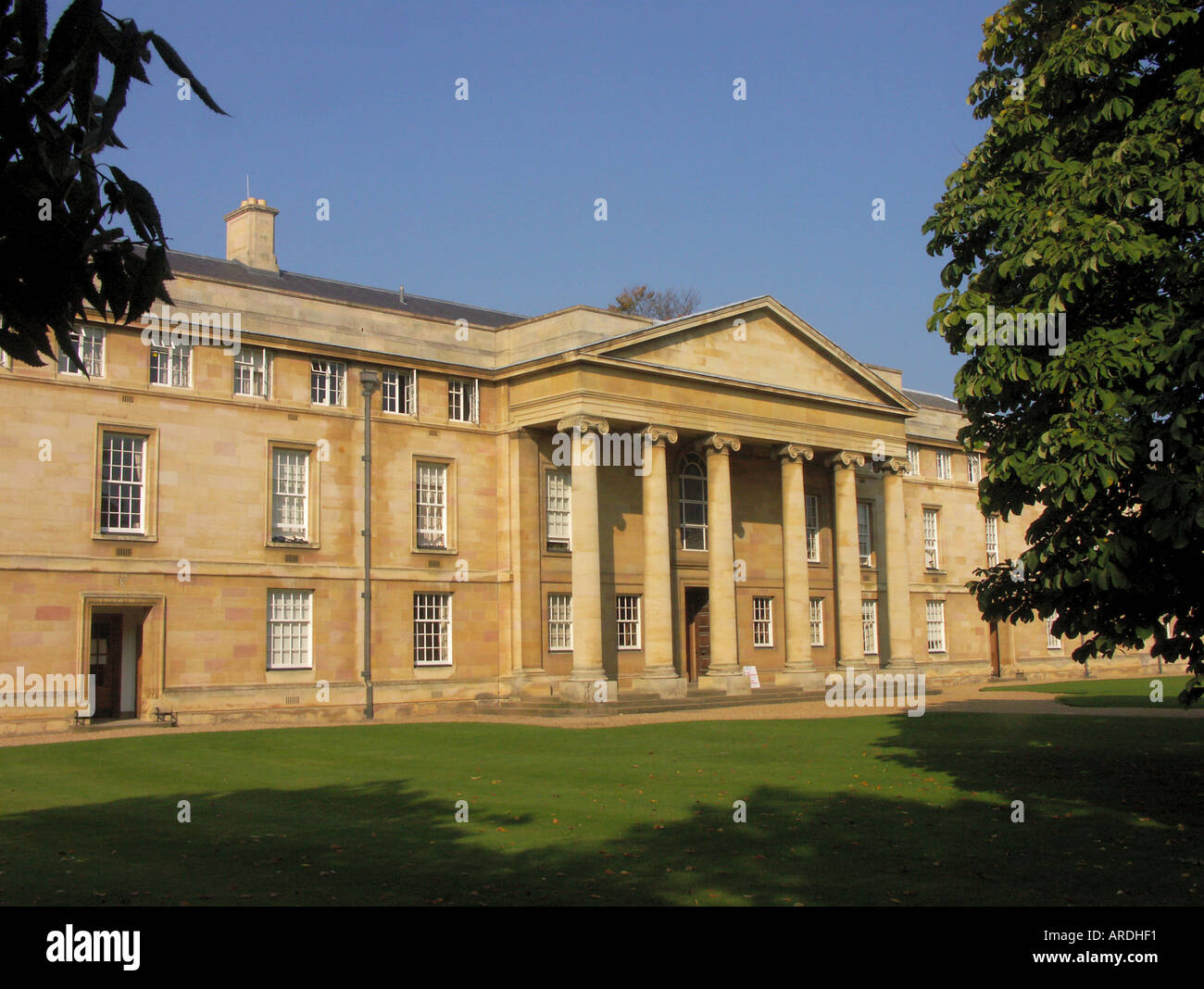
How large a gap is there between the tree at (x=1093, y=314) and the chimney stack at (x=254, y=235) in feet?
102

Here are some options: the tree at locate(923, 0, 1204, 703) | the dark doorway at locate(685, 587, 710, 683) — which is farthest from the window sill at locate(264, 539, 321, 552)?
the tree at locate(923, 0, 1204, 703)

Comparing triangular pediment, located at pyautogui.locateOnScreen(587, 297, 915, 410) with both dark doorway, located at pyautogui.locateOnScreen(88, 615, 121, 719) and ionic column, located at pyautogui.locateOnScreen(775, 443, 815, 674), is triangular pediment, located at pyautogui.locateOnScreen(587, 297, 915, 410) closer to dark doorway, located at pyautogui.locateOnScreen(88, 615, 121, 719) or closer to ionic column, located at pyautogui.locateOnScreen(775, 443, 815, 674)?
ionic column, located at pyautogui.locateOnScreen(775, 443, 815, 674)

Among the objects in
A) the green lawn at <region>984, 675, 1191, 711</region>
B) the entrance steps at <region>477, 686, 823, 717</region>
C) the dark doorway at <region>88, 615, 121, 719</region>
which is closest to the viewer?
the dark doorway at <region>88, 615, 121, 719</region>

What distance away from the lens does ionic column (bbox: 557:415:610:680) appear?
3691 cm

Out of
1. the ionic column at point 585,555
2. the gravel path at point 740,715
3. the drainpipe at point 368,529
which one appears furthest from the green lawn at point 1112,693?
the drainpipe at point 368,529

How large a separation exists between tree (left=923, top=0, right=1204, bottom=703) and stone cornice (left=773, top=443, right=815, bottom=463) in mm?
28636

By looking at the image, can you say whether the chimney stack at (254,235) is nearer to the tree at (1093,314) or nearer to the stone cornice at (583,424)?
the stone cornice at (583,424)

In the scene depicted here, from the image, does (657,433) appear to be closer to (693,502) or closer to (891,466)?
(693,502)

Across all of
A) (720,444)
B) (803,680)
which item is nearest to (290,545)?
(720,444)

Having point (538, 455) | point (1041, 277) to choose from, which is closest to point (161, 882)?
point (1041, 277)

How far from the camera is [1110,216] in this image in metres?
13.0

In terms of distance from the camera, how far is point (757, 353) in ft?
141
